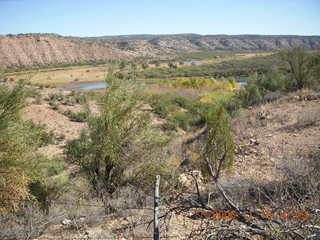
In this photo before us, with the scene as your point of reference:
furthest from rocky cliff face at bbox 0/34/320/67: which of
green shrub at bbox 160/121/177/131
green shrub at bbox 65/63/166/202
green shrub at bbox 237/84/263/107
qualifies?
green shrub at bbox 65/63/166/202

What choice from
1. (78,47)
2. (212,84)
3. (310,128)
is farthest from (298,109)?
(78,47)

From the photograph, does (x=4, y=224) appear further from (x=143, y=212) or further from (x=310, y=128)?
(x=310, y=128)

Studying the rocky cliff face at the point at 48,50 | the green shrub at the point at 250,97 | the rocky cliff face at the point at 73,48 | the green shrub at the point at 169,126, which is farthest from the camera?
the rocky cliff face at the point at 73,48

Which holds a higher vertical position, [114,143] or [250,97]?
[114,143]

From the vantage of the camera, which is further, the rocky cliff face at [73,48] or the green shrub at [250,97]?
the rocky cliff face at [73,48]

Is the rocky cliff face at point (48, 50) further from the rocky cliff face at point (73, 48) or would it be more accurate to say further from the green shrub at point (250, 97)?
the green shrub at point (250, 97)

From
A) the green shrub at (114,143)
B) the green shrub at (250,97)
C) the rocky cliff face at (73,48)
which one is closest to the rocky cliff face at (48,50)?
the rocky cliff face at (73,48)

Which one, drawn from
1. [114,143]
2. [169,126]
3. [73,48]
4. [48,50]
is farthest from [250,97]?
[73,48]

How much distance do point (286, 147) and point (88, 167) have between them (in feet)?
23.3

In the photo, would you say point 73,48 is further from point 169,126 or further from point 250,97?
point 250,97

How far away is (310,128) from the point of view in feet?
36.0

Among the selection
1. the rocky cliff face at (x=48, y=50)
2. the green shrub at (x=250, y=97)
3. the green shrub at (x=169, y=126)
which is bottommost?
the green shrub at (x=169, y=126)

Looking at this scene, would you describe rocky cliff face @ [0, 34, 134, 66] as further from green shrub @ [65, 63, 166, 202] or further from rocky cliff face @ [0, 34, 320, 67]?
green shrub @ [65, 63, 166, 202]

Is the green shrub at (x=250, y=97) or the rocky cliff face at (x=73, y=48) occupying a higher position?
the rocky cliff face at (x=73, y=48)
